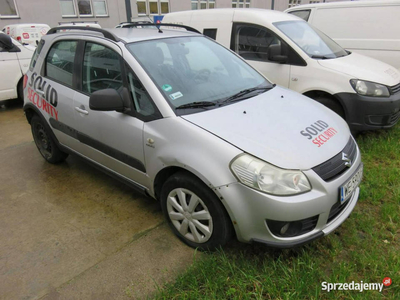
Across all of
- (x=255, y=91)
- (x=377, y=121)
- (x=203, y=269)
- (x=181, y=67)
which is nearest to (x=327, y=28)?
(x=377, y=121)

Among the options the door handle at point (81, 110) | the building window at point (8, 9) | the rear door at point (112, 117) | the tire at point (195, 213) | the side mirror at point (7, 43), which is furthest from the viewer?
the building window at point (8, 9)

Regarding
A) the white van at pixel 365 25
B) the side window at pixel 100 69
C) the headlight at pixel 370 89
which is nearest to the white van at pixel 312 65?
the headlight at pixel 370 89

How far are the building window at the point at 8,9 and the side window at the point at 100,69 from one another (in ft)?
47.0

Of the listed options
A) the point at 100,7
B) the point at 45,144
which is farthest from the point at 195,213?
the point at 100,7

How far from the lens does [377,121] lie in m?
4.05

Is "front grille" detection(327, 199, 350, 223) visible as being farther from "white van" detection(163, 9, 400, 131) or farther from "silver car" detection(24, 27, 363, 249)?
"white van" detection(163, 9, 400, 131)

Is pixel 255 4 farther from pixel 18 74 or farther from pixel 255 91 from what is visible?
pixel 255 91

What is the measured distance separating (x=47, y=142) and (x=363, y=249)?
374 cm

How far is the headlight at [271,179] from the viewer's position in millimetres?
2041

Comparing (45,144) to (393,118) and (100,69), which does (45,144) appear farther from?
(393,118)

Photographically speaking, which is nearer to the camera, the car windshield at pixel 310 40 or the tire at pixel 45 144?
the tire at pixel 45 144

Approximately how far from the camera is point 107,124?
2.86m

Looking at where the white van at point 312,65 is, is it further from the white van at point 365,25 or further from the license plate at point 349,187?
the license plate at point 349,187

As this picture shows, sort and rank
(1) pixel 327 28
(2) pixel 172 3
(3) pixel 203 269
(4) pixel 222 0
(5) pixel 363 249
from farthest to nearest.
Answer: (4) pixel 222 0 < (2) pixel 172 3 < (1) pixel 327 28 < (5) pixel 363 249 < (3) pixel 203 269
